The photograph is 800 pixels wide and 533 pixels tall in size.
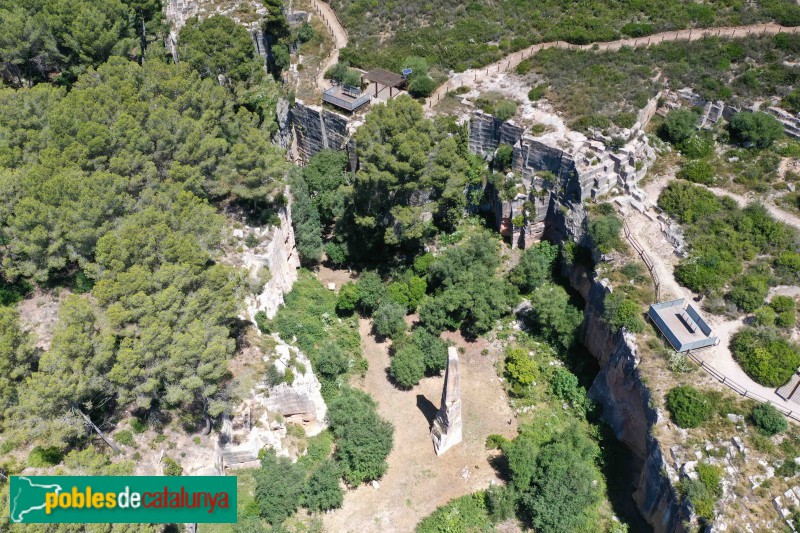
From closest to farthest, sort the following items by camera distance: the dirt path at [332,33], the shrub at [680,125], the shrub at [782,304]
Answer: the shrub at [782,304]
the shrub at [680,125]
the dirt path at [332,33]

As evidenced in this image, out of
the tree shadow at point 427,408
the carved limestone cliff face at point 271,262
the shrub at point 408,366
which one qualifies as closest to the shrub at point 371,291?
the shrub at point 408,366

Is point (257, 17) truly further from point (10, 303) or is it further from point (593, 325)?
point (593, 325)

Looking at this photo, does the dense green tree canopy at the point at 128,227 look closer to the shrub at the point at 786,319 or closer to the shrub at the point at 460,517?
the shrub at the point at 460,517

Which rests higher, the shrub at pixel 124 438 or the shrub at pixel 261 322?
the shrub at pixel 261 322

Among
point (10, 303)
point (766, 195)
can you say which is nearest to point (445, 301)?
point (766, 195)

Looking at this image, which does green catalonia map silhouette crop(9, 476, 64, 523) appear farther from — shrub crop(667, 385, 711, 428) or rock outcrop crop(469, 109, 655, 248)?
rock outcrop crop(469, 109, 655, 248)

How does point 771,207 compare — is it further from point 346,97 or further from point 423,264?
point 346,97
